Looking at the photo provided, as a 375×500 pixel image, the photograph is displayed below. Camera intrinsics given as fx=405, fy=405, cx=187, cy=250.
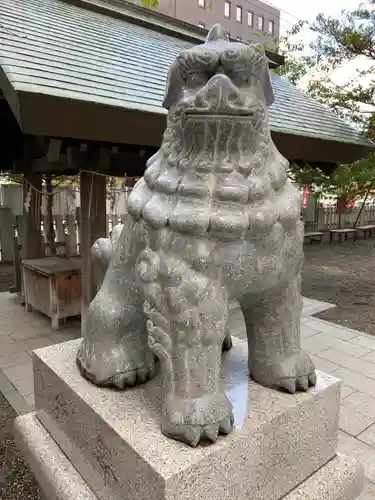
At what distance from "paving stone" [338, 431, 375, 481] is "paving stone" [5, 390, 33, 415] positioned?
6.03 ft

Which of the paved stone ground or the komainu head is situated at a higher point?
the komainu head

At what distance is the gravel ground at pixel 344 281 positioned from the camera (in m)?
4.59

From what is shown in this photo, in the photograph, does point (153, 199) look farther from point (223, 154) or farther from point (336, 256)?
point (336, 256)

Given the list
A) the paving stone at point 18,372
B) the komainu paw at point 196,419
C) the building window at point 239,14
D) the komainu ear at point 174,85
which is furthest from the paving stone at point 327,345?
the building window at point 239,14

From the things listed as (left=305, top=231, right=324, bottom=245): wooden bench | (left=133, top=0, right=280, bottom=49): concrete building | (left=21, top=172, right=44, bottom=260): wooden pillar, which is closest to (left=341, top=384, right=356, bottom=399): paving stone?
(left=21, top=172, right=44, bottom=260): wooden pillar

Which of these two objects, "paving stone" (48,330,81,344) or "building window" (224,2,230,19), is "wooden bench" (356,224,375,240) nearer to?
"paving stone" (48,330,81,344)

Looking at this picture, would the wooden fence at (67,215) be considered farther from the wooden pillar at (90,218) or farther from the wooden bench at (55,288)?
the wooden bench at (55,288)

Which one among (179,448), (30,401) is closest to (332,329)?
(30,401)

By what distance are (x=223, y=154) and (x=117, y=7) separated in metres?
5.40

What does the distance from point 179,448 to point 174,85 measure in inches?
42.6

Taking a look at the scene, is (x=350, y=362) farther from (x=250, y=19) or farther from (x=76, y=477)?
(x=250, y=19)

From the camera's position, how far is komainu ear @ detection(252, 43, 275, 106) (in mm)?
1188

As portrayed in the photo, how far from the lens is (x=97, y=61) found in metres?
3.08

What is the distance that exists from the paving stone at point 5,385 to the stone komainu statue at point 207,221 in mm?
1956
